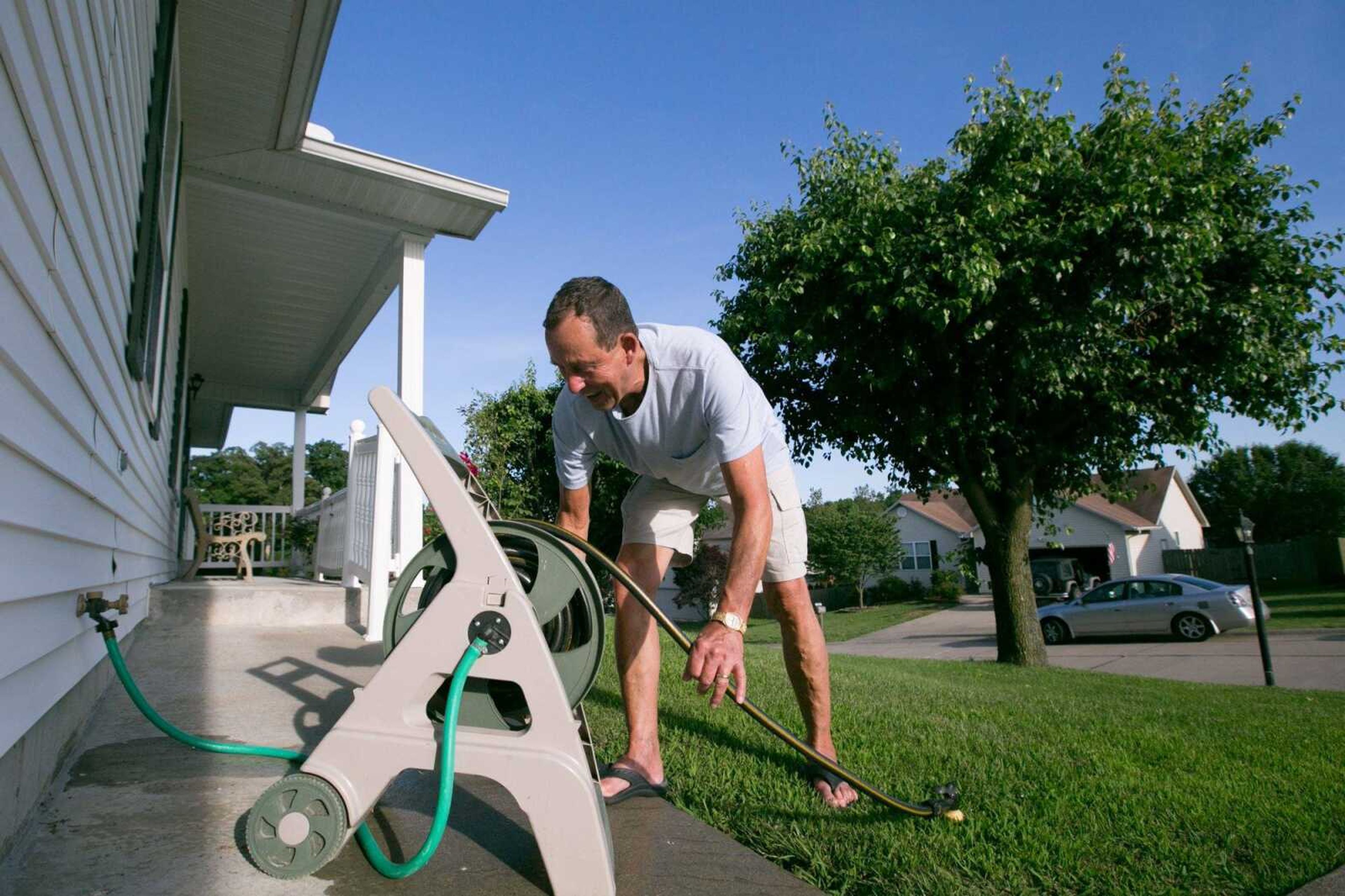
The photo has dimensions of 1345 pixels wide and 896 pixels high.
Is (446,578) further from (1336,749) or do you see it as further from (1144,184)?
(1144,184)

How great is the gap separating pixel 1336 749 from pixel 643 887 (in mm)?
3652

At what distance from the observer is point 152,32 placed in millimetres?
3689

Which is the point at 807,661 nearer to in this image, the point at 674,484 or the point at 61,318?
the point at 674,484

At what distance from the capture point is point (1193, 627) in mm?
15281

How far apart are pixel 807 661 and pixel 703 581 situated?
24656mm

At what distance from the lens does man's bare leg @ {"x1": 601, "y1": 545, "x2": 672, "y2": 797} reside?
2447mm

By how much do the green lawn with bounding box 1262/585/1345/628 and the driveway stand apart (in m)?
1.31

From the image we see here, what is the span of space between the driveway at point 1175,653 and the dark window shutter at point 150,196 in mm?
9942

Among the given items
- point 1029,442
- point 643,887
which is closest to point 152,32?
point 643,887

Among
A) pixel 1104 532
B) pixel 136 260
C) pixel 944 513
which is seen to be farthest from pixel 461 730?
pixel 944 513

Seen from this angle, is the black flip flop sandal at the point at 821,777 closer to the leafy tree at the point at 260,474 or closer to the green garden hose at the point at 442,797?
the green garden hose at the point at 442,797

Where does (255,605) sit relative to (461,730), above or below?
above

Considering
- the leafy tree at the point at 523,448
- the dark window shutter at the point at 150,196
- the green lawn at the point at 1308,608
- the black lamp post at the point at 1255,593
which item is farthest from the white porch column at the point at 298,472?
the green lawn at the point at 1308,608

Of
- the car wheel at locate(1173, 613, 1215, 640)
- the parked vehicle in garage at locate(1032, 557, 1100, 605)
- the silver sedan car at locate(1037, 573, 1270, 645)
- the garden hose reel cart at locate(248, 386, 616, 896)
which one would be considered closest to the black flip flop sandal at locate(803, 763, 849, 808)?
the garden hose reel cart at locate(248, 386, 616, 896)
